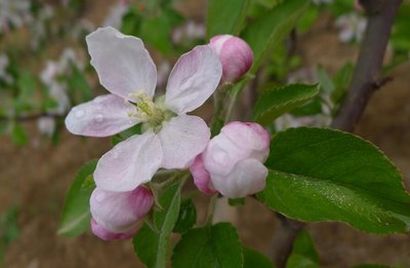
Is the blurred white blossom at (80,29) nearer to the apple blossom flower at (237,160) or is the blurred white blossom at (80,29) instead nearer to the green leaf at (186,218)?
the green leaf at (186,218)

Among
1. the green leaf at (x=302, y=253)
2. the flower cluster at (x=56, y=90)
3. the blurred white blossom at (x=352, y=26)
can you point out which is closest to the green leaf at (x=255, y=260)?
the green leaf at (x=302, y=253)

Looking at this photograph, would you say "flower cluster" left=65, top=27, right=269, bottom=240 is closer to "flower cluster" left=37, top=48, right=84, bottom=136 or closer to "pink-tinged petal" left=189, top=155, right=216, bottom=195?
"pink-tinged petal" left=189, top=155, right=216, bottom=195

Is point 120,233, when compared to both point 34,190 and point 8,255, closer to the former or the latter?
point 8,255

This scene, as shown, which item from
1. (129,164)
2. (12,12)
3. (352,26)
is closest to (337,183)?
(129,164)

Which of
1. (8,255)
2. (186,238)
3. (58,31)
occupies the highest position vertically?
(186,238)

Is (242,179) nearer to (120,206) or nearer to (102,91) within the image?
(120,206)

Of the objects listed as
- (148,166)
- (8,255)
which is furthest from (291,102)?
(8,255)
